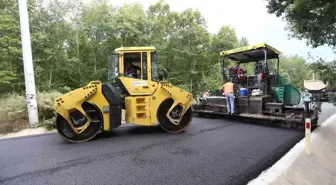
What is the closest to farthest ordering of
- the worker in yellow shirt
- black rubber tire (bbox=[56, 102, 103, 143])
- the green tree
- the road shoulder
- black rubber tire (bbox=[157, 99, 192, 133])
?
the road shoulder, black rubber tire (bbox=[56, 102, 103, 143]), the green tree, black rubber tire (bbox=[157, 99, 192, 133]), the worker in yellow shirt

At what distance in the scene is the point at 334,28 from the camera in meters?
5.56

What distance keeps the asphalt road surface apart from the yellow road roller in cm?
30

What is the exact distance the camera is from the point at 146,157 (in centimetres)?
358

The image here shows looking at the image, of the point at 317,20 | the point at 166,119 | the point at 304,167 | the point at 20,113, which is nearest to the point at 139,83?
the point at 166,119

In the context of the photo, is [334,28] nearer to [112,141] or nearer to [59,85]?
[112,141]

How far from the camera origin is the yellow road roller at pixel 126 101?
14.7 feet

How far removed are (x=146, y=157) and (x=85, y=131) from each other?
1.73m

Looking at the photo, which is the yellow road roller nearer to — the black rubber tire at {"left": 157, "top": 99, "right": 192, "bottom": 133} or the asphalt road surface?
the black rubber tire at {"left": 157, "top": 99, "right": 192, "bottom": 133}

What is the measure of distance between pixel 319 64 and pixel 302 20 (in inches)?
73.4

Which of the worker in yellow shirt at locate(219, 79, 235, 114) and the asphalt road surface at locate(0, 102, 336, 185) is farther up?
the worker in yellow shirt at locate(219, 79, 235, 114)

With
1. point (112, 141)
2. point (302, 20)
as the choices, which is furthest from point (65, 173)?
point (302, 20)

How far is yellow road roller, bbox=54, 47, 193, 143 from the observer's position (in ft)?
14.7

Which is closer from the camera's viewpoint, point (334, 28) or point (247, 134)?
point (247, 134)

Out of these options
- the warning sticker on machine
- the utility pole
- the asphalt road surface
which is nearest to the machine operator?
the warning sticker on machine
